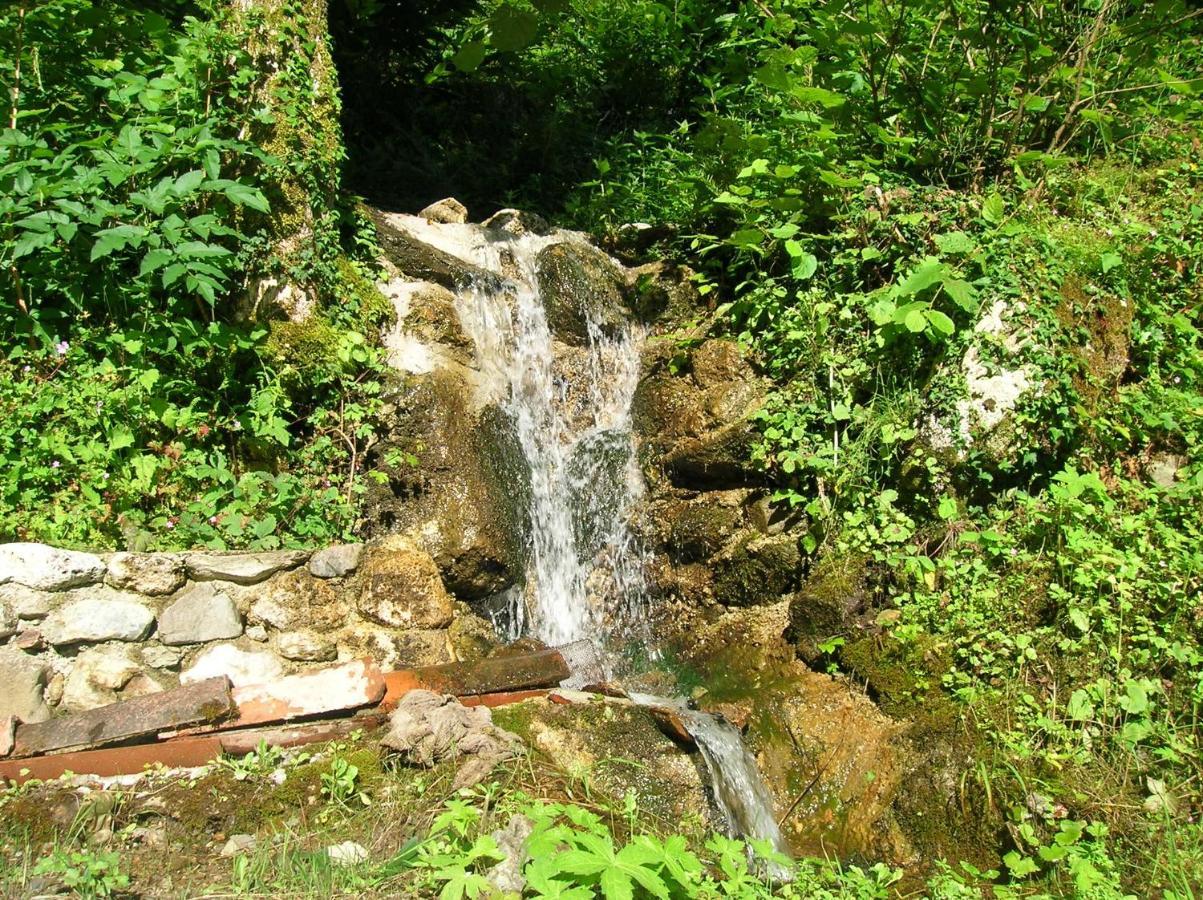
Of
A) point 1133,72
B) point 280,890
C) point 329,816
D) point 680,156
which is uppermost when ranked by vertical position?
point 1133,72

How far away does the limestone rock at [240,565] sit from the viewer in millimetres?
3920

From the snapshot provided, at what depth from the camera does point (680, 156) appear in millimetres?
7273

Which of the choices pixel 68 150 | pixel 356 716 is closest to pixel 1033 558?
pixel 356 716

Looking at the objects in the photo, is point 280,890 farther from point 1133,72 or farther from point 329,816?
point 1133,72

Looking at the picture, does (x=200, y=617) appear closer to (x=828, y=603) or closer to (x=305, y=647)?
(x=305, y=647)

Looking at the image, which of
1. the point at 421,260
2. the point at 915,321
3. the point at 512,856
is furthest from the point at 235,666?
the point at 915,321

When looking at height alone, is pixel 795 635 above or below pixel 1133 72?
below

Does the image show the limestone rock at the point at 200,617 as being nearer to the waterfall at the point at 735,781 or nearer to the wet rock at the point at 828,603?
the waterfall at the point at 735,781

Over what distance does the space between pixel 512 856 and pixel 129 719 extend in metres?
1.74

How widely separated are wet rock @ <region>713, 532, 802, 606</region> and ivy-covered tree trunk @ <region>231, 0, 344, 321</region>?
118 inches

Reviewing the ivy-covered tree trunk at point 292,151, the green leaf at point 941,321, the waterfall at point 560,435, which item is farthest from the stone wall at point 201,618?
the green leaf at point 941,321

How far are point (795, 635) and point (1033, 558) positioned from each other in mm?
1256

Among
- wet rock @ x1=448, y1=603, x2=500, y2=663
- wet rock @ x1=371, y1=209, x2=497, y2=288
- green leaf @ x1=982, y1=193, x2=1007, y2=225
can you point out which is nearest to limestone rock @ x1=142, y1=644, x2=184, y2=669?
wet rock @ x1=448, y1=603, x2=500, y2=663

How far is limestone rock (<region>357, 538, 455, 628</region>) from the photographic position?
14.1ft
